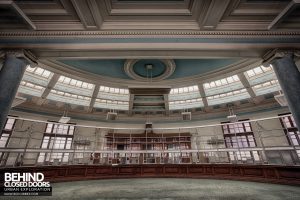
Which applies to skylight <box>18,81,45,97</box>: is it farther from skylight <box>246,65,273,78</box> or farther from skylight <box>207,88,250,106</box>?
skylight <box>246,65,273,78</box>

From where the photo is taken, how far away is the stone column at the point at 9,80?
332 cm

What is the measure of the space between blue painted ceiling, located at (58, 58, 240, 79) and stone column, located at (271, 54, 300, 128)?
4.63m

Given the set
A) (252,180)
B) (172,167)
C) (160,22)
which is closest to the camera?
(160,22)

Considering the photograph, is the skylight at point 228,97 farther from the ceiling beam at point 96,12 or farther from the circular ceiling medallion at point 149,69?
the ceiling beam at point 96,12

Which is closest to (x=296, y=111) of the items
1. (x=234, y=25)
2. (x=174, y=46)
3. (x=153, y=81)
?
(x=234, y=25)

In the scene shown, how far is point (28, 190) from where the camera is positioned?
342 centimetres

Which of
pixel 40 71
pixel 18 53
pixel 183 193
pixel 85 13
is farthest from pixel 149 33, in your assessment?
pixel 40 71

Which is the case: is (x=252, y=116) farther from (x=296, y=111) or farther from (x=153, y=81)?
(x=296, y=111)

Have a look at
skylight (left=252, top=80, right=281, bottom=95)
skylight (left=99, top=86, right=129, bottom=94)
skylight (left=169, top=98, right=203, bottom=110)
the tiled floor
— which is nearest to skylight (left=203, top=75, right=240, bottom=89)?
skylight (left=252, top=80, right=281, bottom=95)

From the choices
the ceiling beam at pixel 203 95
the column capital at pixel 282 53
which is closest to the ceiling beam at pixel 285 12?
the column capital at pixel 282 53

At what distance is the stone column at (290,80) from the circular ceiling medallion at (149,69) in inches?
197

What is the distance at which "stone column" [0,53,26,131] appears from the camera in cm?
332

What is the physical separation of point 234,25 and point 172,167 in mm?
6821

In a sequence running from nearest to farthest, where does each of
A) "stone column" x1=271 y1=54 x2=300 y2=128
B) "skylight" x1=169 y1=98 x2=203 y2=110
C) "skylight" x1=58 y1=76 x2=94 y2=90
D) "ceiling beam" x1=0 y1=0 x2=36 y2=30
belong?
"ceiling beam" x1=0 y1=0 x2=36 y2=30 → "stone column" x1=271 y1=54 x2=300 y2=128 → "skylight" x1=58 y1=76 x2=94 y2=90 → "skylight" x1=169 y1=98 x2=203 y2=110
